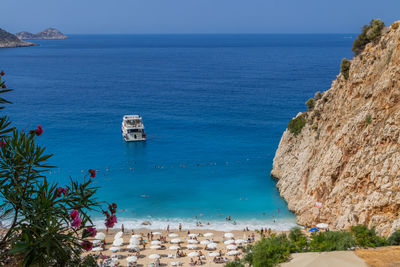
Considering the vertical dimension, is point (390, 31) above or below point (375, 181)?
above

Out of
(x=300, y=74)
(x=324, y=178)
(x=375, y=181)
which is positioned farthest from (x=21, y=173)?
(x=300, y=74)

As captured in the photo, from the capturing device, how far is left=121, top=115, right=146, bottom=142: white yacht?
192ft

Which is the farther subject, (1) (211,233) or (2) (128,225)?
(2) (128,225)

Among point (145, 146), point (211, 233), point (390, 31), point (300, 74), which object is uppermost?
point (300, 74)

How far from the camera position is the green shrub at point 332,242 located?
18656 mm

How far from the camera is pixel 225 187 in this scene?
42938 mm

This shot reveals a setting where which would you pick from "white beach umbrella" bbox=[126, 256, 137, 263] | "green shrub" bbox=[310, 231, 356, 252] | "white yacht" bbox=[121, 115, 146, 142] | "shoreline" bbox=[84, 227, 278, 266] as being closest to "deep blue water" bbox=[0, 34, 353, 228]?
"white yacht" bbox=[121, 115, 146, 142]

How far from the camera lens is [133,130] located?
Result: 59438 mm

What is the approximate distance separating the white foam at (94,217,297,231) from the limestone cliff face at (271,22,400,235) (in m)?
1.91

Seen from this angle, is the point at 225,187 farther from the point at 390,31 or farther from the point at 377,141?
the point at 390,31

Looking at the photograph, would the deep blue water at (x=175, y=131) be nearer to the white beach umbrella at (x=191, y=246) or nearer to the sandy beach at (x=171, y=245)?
the sandy beach at (x=171, y=245)

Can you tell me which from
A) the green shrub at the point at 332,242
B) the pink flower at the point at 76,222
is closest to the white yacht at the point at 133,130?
the green shrub at the point at 332,242

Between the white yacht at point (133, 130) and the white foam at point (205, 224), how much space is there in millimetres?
23991

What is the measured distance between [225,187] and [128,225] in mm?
12774
